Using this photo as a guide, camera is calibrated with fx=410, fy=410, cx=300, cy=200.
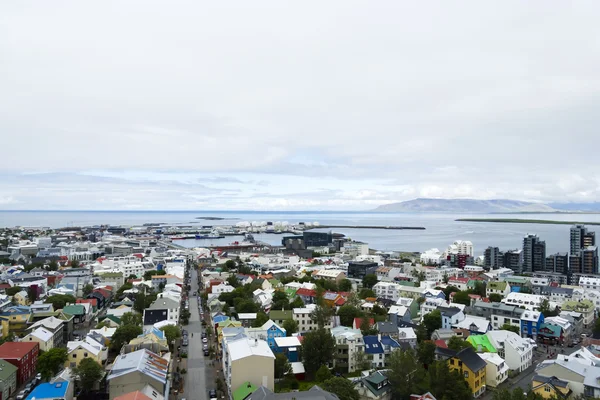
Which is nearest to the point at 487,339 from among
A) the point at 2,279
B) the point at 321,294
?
the point at 321,294

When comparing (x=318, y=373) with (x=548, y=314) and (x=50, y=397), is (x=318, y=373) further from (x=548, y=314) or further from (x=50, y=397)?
(x=548, y=314)

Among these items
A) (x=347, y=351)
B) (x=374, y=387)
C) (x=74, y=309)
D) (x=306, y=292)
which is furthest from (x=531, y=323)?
(x=74, y=309)

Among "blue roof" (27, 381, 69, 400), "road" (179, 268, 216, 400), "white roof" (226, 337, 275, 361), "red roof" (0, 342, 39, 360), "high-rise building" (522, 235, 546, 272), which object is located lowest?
"road" (179, 268, 216, 400)

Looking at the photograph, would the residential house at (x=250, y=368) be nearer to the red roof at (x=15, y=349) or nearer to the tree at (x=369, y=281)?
the red roof at (x=15, y=349)

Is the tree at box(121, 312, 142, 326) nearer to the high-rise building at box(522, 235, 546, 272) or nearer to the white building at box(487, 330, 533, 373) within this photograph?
the white building at box(487, 330, 533, 373)

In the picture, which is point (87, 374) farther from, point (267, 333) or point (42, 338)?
point (267, 333)

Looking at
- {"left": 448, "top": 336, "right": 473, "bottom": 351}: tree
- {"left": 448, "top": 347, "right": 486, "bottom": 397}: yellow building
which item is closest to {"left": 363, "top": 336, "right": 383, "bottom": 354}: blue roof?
{"left": 448, "top": 336, "right": 473, "bottom": 351}: tree
